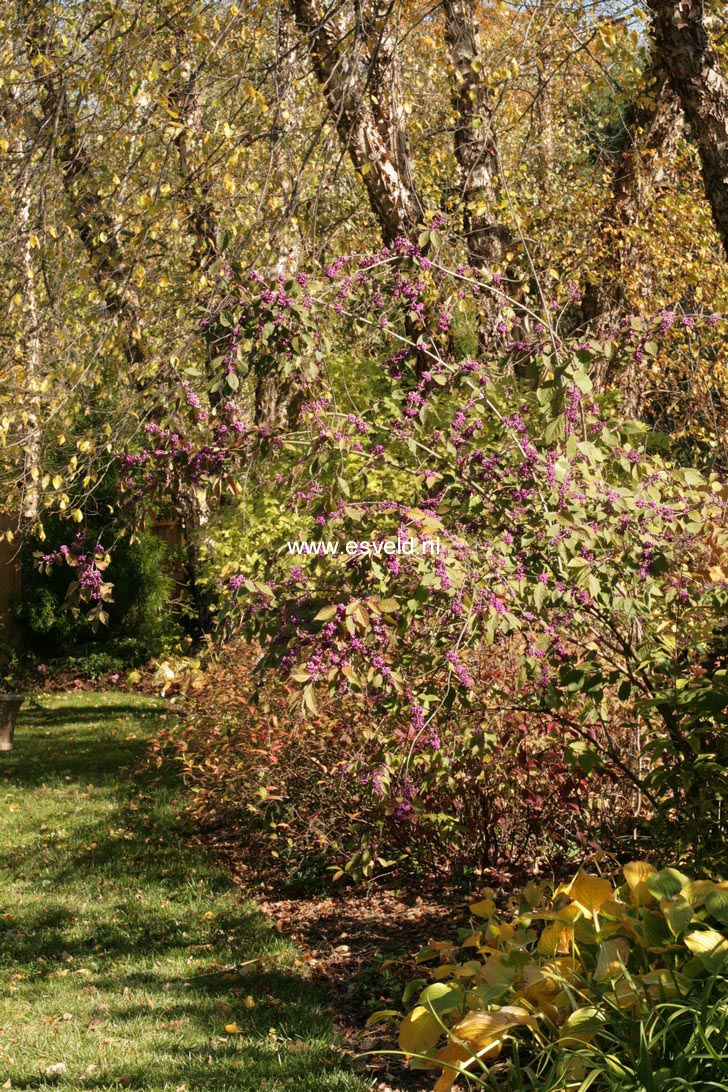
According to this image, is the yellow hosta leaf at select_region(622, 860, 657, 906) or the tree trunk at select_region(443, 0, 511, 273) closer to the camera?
the yellow hosta leaf at select_region(622, 860, 657, 906)

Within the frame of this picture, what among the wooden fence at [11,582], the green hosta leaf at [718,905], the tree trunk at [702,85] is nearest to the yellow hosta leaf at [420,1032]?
the green hosta leaf at [718,905]

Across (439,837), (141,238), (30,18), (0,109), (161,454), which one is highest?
(30,18)

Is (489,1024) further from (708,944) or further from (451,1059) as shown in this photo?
(708,944)

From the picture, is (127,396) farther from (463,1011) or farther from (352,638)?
(463,1011)

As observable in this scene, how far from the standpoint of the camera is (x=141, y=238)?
517cm

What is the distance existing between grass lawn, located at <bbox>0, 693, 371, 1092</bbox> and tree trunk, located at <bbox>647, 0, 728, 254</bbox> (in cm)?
319

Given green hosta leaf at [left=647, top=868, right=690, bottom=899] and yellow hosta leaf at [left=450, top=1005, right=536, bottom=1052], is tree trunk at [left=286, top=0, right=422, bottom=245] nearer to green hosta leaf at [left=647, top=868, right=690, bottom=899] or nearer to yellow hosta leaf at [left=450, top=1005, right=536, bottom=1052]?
green hosta leaf at [left=647, top=868, right=690, bottom=899]

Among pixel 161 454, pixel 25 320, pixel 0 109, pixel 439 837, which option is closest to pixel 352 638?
pixel 161 454

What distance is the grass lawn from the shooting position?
333cm

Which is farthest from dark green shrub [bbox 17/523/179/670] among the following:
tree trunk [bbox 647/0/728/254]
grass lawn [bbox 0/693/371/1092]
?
tree trunk [bbox 647/0/728/254]

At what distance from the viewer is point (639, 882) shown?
2916 mm

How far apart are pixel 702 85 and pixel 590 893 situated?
297 centimetres

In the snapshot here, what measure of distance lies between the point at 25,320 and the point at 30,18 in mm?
3088

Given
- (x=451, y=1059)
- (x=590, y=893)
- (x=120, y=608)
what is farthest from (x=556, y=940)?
(x=120, y=608)
